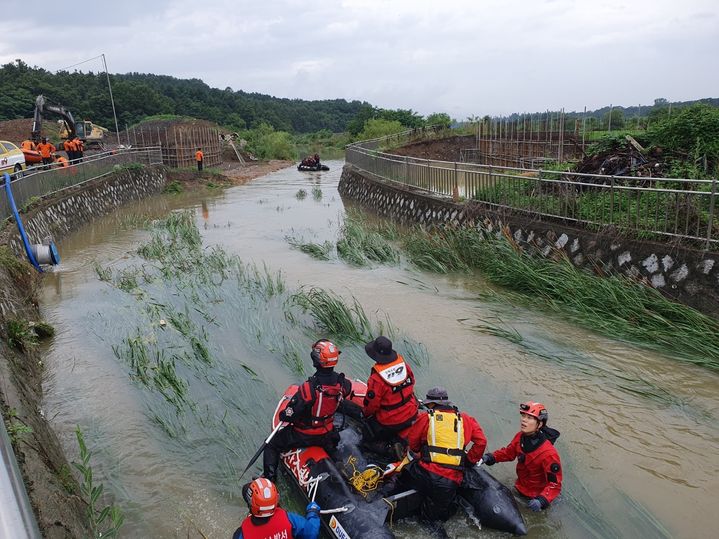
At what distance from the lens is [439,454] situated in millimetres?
4324

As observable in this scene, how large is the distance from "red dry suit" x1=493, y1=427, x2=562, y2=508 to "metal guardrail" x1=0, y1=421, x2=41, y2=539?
166 inches

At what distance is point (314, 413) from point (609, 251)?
6280mm

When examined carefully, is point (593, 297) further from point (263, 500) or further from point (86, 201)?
point (86, 201)

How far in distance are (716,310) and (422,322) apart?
4.07 metres

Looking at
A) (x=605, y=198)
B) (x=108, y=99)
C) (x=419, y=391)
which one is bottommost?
(x=419, y=391)

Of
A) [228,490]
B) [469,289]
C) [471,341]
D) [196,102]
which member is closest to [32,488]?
[228,490]

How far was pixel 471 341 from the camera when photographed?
26.5 feet

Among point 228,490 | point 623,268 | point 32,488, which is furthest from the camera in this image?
point 623,268

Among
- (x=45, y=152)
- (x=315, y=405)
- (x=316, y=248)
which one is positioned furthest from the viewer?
(x=45, y=152)

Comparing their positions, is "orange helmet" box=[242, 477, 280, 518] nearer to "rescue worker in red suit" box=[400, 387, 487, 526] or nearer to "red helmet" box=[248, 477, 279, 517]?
"red helmet" box=[248, 477, 279, 517]

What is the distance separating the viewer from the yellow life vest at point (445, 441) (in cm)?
432

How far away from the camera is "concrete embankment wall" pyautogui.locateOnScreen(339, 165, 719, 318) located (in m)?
→ 7.71

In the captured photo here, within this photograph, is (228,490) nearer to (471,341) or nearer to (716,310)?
(471,341)

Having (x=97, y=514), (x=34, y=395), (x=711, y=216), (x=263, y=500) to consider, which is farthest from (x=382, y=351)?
(x=711, y=216)
